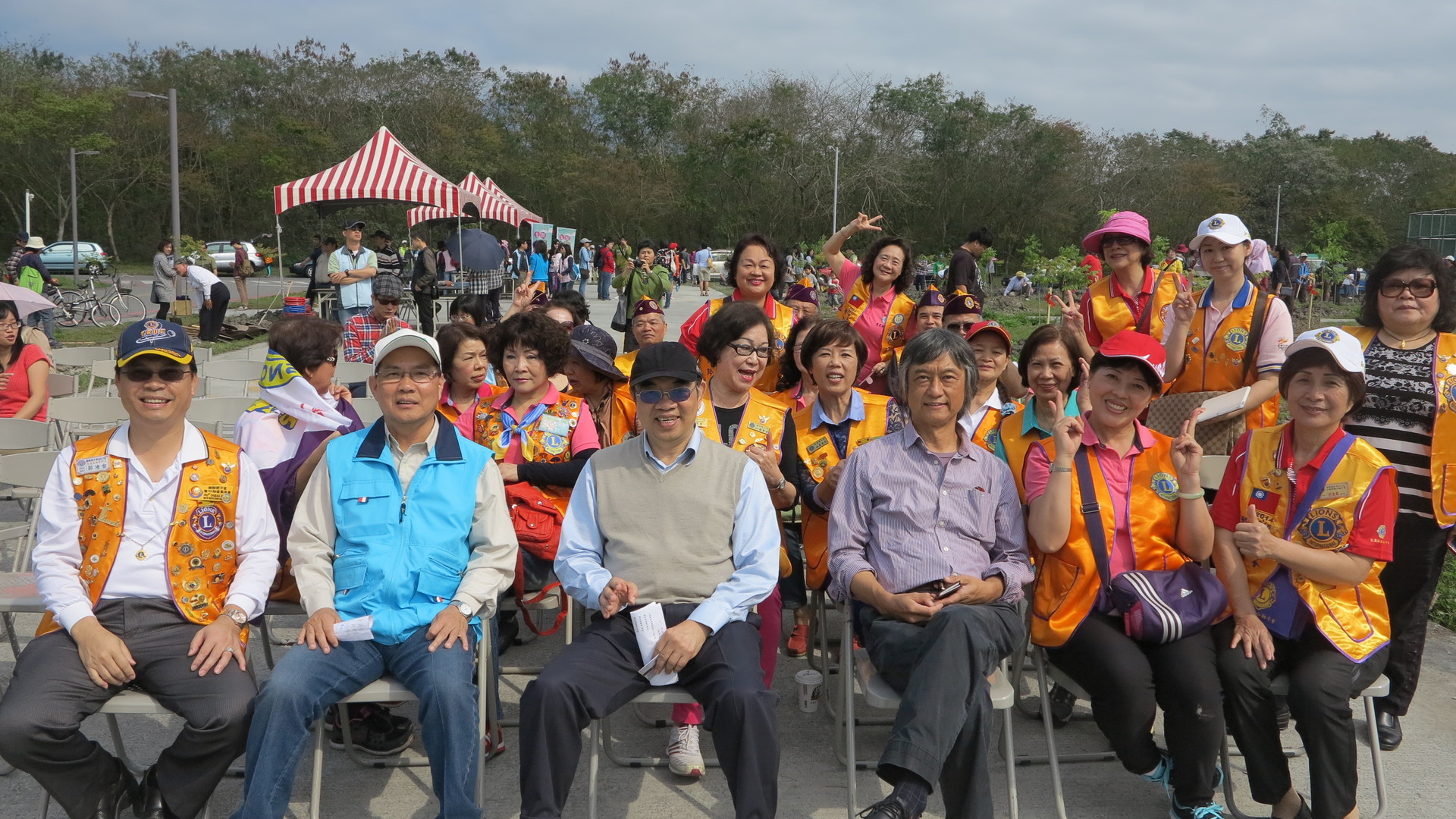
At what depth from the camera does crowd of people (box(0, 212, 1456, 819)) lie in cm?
286

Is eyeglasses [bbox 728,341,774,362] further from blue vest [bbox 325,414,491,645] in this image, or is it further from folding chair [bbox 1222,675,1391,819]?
folding chair [bbox 1222,675,1391,819]

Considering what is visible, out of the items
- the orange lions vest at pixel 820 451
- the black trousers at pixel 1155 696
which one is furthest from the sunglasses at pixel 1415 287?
the orange lions vest at pixel 820 451

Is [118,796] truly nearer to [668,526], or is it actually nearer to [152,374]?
[152,374]

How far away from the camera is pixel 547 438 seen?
12.9ft

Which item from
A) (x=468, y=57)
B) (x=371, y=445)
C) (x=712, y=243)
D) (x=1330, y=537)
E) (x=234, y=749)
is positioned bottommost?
(x=234, y=749)

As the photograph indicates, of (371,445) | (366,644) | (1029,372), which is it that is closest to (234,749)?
(366,644)

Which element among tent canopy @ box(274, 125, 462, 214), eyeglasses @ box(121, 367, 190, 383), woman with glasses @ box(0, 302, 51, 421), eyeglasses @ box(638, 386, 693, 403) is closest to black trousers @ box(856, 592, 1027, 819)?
eyeglasses @ box(638, 386, 693, 403)

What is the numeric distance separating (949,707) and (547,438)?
185 cm

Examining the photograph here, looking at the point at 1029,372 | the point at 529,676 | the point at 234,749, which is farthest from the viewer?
the point at 529,676

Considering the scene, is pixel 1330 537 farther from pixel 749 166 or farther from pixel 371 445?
pixel 749 166

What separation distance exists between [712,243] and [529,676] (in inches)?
1809

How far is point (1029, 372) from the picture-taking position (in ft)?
12.3

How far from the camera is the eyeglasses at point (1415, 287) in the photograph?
142 inches

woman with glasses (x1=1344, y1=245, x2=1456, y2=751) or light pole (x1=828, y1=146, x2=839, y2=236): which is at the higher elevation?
light pole (x1=828, y1=146, x2=839, y2=236)
